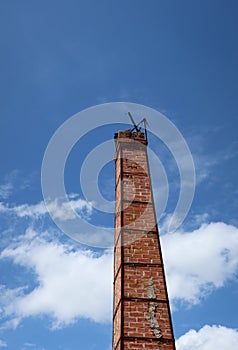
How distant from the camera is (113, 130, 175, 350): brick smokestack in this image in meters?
4.86

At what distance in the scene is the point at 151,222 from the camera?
6.13 m

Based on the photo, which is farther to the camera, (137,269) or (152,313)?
(137,269)

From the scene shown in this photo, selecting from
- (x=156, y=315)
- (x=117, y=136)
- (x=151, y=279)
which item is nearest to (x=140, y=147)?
(x=117, y=136)

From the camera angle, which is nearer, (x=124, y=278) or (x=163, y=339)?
(x=163, y=339)

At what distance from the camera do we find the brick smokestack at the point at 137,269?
4859mm

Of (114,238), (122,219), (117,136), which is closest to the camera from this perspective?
(122,219)

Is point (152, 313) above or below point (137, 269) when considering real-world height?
below

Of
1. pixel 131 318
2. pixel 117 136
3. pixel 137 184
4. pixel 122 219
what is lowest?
pixel 131 318

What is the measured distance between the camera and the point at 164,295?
5285mm

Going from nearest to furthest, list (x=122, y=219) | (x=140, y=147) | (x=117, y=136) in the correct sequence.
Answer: (x=122, y=219) → (x=140, y=147) → (x=117, y=136)

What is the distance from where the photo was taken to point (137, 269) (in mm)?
5488

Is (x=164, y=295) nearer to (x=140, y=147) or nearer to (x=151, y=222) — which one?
(x=151, y=222)

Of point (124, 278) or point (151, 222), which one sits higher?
point (151, 222)

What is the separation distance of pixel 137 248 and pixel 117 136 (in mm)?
3121
